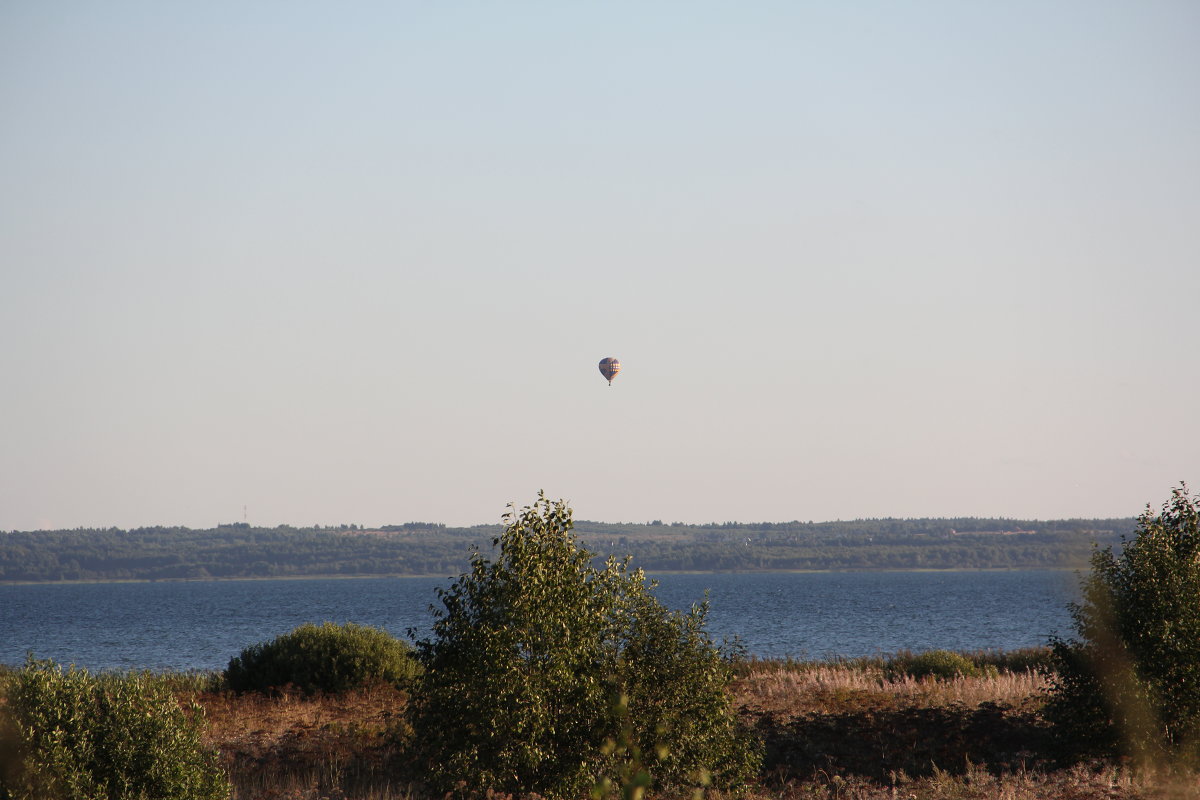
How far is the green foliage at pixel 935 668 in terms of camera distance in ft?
109

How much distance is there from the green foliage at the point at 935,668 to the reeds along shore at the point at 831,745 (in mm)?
2485

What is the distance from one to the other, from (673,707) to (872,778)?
6504 millimetres

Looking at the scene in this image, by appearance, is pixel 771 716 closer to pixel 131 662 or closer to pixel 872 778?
pixel 872 778

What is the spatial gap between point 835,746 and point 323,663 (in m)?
14.8

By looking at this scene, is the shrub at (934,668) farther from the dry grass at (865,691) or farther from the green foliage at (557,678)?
the green foliage at (557,678)

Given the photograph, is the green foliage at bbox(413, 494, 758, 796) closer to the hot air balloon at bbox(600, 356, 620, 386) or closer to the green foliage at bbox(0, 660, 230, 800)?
the green foliage at bbox(0, 660, 230, 800)

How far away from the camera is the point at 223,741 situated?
24.0m

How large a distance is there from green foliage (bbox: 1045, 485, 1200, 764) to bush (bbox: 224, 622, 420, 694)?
1753cm

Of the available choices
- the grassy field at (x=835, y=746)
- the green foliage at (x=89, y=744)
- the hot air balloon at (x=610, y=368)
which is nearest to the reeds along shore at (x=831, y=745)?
the grassy field at (x=835, y=746)

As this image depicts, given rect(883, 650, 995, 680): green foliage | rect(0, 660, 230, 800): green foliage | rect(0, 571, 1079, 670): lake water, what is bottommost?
rect(0, 571, 1079, 670): lake water

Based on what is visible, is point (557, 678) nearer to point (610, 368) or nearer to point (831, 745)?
point (831, 745)

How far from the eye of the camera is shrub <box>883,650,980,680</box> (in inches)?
1310

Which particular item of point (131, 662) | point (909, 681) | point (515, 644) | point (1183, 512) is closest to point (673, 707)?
point (515, 644)

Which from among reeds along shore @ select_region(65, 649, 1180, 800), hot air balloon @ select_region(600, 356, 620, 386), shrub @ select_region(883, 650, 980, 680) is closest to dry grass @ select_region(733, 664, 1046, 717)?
reeds along shore @ select_region(65, 649, 1180, 800)
